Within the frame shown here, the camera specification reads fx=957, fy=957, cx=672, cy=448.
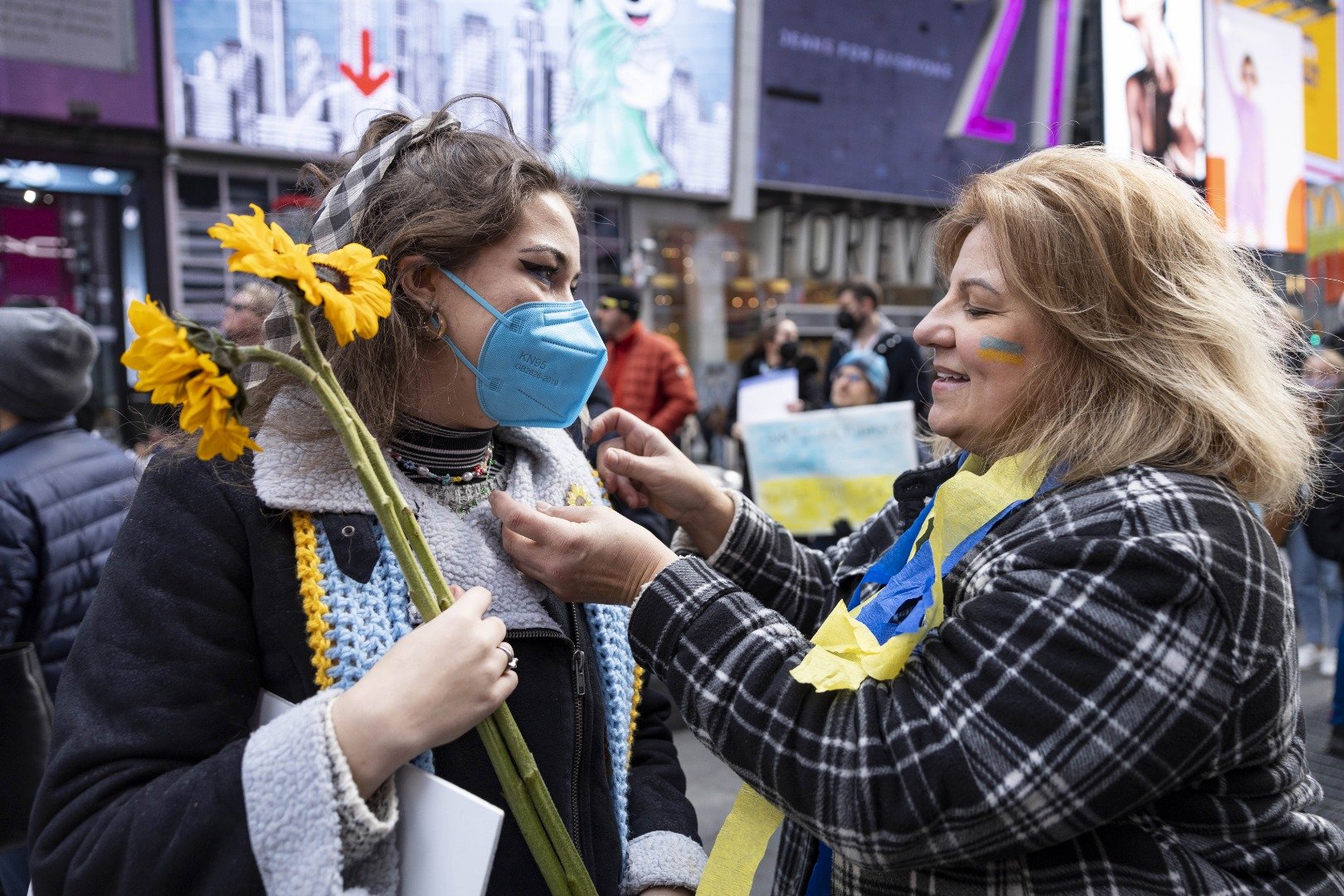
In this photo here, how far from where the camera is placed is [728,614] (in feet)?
4.16

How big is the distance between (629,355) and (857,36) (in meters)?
10.4

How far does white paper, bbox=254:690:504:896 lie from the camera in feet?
3.56

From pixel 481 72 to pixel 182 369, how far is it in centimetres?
1068

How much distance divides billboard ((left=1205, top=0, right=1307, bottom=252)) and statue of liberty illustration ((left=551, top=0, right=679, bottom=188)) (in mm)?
7767

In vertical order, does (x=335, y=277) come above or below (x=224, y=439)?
above

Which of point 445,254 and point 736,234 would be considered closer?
point 445,254

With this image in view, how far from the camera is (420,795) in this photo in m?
1.16

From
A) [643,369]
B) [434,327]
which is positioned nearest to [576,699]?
[434,327]

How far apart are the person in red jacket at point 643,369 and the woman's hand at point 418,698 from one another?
5484 millimetres

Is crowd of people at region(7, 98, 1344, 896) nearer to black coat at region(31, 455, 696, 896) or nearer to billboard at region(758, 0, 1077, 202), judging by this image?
black coat at region(31, 455, 696, 896)

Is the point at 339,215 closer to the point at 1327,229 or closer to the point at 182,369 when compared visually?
the point at 182,369

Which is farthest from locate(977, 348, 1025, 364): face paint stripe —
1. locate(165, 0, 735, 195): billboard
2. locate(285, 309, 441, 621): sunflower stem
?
locate(165, 0, 735, 195): billboard

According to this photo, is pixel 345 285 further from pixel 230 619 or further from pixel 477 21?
pixel 477 21

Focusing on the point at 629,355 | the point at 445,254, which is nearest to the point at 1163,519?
the point at 445,254
